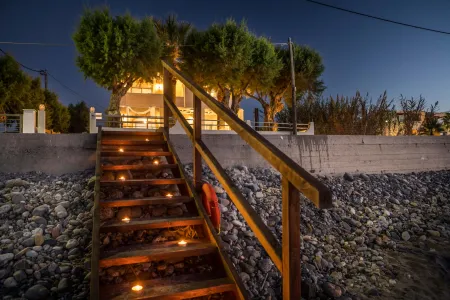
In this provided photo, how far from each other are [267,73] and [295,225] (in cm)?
1959

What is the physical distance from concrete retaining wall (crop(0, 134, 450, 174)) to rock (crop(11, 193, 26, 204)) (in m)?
1.25

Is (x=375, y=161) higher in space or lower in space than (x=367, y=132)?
lower

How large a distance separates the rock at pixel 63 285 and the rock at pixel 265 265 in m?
2.27

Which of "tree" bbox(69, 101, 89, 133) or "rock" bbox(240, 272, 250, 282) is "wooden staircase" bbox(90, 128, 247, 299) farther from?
"tree" bbox(69, 101, 89, 133)

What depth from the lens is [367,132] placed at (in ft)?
42.1

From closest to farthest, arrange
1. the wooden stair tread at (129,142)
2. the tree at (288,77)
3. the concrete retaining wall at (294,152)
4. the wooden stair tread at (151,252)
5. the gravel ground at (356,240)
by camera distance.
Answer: the wooden stair tread at (151,252)
the gravel ground at (356,240)
the wooden stair tread at (129,142)
the concrete retaining wall at (294,152)
the tree at (288,77)

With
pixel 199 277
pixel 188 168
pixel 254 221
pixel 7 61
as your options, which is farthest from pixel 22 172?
pixel 7 61

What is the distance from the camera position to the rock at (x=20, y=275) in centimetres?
276

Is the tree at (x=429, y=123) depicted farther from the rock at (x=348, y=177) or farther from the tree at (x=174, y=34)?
the tree at (x=174, y=34)

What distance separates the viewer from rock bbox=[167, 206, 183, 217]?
3165 mm

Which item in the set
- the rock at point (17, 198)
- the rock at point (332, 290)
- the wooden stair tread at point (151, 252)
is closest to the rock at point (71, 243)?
the wooden stair tread at point (151, 252)

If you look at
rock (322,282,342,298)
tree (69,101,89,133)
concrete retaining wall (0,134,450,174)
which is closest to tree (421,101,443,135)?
concrete retaining wall (0,134,450,174)

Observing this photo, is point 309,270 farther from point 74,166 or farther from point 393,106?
point 393,106

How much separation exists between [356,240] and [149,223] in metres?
4.29
